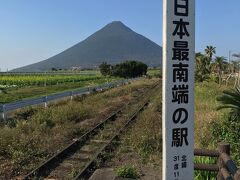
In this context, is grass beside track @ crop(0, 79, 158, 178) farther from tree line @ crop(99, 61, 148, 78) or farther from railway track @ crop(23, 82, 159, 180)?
tree line @ crop(99, 61, 148, 78)

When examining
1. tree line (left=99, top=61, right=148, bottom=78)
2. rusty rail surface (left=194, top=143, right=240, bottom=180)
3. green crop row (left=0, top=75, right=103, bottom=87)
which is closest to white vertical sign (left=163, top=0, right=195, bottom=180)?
rusty rail surface (left=194, top=143, right=240, bottom=180)

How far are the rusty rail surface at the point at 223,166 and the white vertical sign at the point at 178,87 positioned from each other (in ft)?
2.40

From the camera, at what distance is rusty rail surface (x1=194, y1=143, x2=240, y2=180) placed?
6114mm

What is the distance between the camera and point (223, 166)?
6938 mm

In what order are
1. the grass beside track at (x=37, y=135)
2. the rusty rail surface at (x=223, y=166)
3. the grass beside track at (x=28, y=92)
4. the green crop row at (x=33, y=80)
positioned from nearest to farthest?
the rusty rail surface at (x=223, y=166)
the grass beside track at (x=37, y=135)
the grass beside track at (x=28, y=92)
the green crop row at (x=33, y=80)

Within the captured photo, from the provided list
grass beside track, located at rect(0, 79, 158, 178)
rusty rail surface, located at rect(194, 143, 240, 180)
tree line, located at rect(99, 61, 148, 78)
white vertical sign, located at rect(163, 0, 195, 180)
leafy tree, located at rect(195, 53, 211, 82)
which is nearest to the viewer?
white vertical sign, located at rect(163, 0, 195, 180)

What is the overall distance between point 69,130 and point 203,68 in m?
57.2

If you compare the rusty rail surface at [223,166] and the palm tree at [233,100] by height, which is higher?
the palm tree at [233,100]

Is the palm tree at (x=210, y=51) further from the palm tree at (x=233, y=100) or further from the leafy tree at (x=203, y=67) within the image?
the palm tree at (x=233, y=100)

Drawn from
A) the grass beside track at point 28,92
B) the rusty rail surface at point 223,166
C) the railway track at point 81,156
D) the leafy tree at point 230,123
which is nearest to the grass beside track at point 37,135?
the railway track at point 81,156

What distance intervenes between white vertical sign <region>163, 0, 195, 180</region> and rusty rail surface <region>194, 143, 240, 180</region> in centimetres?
73

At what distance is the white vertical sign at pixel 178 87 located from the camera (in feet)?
16.7

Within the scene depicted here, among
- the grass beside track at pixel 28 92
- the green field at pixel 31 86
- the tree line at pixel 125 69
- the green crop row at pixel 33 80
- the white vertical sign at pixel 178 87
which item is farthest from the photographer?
the tree line at pixel 125 69

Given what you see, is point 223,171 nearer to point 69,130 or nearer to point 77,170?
point 77,170
